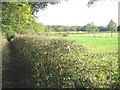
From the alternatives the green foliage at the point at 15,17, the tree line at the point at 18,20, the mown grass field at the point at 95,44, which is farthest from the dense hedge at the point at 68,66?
the green foliage at the point at 15,17

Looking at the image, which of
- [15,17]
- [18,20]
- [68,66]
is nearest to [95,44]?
[68,66]

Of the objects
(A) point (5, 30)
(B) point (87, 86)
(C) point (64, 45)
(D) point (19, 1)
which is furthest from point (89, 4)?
(A) point (5, 30)

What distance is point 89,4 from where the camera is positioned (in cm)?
875

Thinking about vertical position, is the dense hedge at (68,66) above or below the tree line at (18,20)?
below

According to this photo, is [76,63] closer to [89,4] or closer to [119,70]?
[119,70]

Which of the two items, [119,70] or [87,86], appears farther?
[87,86]

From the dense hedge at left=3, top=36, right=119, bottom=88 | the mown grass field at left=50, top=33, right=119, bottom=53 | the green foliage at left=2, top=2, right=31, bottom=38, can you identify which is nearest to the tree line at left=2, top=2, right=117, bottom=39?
the green foliage at left=2, top=2, right=31, bottom=38

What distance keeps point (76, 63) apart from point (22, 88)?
11.7 feet

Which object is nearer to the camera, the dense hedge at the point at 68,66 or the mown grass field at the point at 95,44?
the dense hedge at the point at 68,66

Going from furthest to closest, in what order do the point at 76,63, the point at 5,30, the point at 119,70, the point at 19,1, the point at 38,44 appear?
the point at 5,30 < the point at 19,1 < the point at 38,44 < the point at 76,63 < the point at 119,70

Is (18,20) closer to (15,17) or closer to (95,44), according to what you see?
(15,17)

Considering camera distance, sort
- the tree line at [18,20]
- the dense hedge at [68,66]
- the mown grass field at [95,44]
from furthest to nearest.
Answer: the tree line at [18,20], the mown grass field at [95,44], the dense hedge at [68,66]

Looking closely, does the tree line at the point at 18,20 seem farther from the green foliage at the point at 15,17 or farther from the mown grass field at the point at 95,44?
the mown grass field at the point at 95,44

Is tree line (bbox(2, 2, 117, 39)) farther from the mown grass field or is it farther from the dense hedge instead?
the dense hedge
